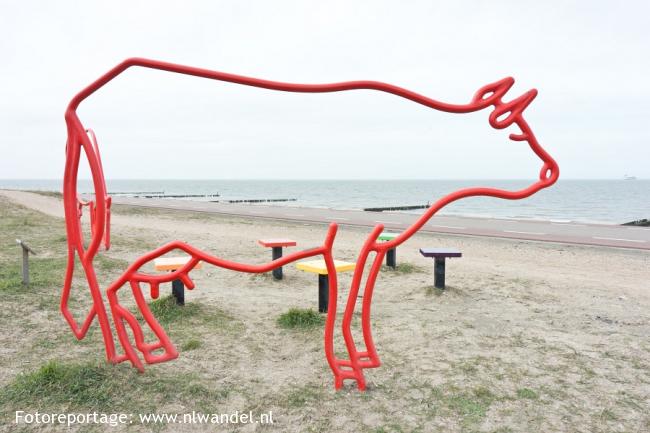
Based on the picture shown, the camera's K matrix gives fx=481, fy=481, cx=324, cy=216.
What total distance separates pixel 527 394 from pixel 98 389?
3.16 meters

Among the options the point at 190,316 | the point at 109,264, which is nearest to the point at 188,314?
the point at 190,316

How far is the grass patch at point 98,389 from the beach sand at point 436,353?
124 mm

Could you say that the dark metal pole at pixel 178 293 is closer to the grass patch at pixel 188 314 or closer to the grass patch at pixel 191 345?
the grass patch at pixel 188 314

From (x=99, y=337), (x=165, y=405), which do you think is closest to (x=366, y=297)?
(x=165, y=405)

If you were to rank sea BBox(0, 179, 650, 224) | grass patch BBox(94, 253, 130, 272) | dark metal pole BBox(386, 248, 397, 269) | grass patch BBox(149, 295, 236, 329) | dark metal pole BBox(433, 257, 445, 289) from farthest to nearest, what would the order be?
sea BBox(0, 179, 650, 224) < dark metal pole BBox(386, 248, 397, 269) < grass patch BBox(94, 253, 130, 272) < dark metal pole BBox(433, 257, 445, 289) < grass patch BBox(149, 295, 236, 329)

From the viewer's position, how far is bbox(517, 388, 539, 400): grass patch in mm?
3588

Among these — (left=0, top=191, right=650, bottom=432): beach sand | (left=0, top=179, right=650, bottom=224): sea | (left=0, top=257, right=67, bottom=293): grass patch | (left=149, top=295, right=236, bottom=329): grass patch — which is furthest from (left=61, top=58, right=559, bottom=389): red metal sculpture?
(left=0, top=179, right=650, bottom=224): sea

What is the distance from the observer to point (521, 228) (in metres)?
16.5

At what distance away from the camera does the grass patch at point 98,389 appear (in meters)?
3.30

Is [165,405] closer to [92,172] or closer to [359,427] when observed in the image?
[359,427]

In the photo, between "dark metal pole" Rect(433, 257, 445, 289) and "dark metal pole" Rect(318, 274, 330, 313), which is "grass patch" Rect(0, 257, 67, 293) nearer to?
"dark metal pole" Rect(318, 274, 330, 313)

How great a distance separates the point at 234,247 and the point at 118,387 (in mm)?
7227

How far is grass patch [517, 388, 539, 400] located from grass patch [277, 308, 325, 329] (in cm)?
Answer: 213

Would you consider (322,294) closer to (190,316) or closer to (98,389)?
(190,316)
